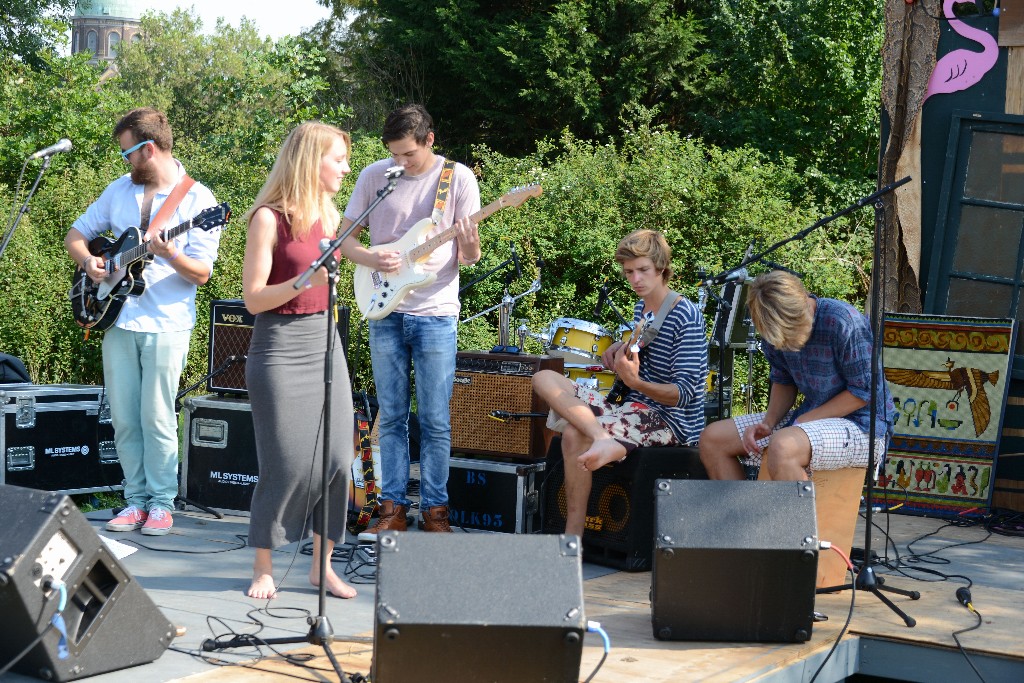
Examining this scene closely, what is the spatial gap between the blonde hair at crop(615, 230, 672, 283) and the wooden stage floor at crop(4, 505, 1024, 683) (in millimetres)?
1303

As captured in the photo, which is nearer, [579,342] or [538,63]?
[579,342]

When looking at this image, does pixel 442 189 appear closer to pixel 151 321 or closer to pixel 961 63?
pixel 151 321


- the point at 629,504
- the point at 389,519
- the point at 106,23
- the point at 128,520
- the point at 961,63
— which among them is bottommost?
the point at 128,520

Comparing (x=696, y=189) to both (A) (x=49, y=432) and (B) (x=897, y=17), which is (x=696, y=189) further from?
(A) (x=49, y=432)

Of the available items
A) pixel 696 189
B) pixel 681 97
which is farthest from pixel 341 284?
pixel 681 97

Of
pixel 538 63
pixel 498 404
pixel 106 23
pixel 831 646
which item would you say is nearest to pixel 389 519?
pixel 498 404

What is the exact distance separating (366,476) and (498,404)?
0.70m

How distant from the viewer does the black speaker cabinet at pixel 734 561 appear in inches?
141

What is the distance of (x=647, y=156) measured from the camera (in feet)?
38.6

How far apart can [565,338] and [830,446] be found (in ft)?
7.64

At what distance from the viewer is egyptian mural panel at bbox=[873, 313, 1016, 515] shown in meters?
6.03

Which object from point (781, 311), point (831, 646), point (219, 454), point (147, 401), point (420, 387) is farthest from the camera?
point (219, 454)

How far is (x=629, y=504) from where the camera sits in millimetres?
4816

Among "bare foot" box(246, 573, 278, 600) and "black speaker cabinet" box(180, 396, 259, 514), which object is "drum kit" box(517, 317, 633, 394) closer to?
"black speaker cabinet" box(180, 396, 259, 514)
